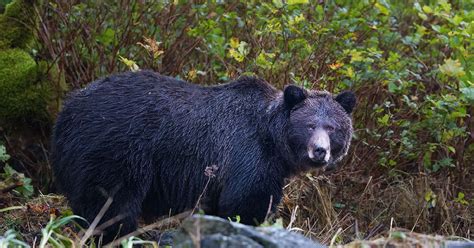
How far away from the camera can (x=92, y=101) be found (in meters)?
7.24

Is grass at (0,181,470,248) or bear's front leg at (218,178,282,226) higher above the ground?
bear's front leg at (218,178,282,226)

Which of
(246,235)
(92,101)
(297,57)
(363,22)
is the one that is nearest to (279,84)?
(297,57)

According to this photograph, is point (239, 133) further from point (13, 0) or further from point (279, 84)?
point (13, 0)

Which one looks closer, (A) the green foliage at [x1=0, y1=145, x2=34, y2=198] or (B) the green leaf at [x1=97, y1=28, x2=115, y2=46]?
(A) the green foliage at [x1=0, y1=145, x2=34, y2=198]

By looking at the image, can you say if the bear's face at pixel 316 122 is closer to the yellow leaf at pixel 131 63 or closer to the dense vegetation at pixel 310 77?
the dense vegetation at pixel 310 77

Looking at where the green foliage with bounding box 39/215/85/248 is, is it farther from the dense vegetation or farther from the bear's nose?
the dense vegetation

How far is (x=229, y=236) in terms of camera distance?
4770 millimetres

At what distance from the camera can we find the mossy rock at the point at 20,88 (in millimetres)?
8617

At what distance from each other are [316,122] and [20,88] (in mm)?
3489

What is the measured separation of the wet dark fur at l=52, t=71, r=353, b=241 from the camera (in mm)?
6988

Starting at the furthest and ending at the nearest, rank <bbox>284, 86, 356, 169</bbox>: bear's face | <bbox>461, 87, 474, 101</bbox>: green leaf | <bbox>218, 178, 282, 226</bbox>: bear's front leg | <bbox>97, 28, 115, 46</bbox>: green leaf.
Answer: <bbox>97, 28, 115, 46</bbox>: green leaf < <bbox>461, 87, 474, 101</bbox>: green leaf < <bbox>284, 86, 356, 169</bbox>: bear's face < <bbox>218, 178, 282, 226</bbox>: bear's front leg

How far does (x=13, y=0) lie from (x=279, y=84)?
308 centimetres

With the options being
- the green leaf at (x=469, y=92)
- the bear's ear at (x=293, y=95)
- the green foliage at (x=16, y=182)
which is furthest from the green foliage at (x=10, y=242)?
the green leaf at (x=469, y=92)

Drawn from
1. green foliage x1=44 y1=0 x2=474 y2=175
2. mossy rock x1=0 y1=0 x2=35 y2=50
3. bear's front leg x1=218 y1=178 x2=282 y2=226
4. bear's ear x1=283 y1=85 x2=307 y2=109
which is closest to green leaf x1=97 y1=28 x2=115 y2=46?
green foliage x1=44 y1=0 x2=474 y2=175
